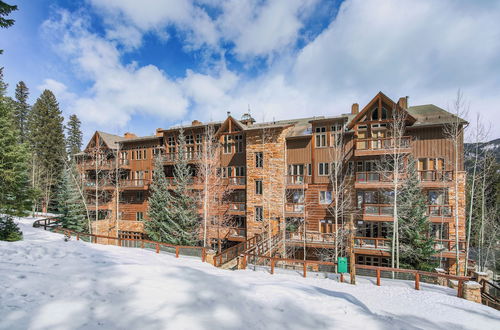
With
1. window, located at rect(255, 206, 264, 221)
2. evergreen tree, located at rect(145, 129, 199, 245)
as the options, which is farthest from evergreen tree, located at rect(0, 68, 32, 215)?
window, located at rect(255, 206, 264, 221)

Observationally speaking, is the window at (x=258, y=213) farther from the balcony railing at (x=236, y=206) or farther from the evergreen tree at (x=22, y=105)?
the evergreen tree at (x=22, y=105)

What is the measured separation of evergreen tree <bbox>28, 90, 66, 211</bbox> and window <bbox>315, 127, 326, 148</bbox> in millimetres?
38062

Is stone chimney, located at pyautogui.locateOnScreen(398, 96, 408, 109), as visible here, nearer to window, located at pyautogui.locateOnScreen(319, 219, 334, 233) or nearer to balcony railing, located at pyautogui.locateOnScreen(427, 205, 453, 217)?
balcony railing, located at pyautogui.locateOnScreen(427, 205, 453, 217)

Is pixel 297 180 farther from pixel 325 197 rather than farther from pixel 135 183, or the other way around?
pixel 135 183

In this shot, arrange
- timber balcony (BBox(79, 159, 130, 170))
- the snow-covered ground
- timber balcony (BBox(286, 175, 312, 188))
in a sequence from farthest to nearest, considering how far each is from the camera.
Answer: timber balcony (BBox(79, 159, 130, 170)), timber balcony (BBox(286, 175, 312, 188)), the snow-covered ground

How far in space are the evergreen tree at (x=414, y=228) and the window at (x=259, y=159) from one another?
11558 millimetres

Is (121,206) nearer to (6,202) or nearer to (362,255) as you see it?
(6,202)

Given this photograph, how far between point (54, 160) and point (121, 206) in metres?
18.3

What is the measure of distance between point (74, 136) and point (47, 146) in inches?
640

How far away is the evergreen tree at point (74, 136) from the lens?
162 feet

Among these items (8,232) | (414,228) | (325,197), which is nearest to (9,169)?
(8,232)

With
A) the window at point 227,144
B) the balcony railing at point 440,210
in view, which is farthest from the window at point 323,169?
the window at point 227,144

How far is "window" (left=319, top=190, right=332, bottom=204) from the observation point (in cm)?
2033

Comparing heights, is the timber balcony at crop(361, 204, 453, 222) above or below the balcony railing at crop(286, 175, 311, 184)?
below
